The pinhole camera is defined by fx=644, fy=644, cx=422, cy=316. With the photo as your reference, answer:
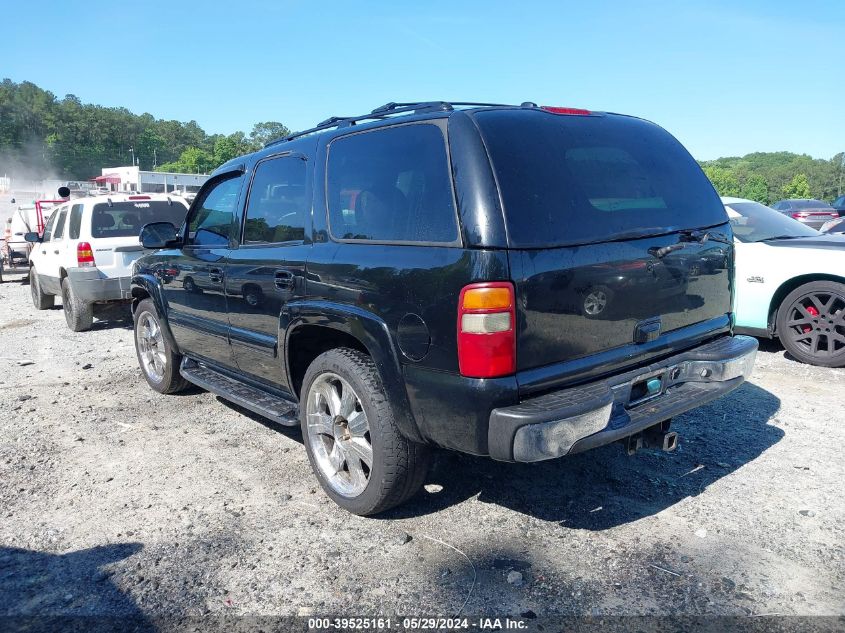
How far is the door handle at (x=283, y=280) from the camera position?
357cm

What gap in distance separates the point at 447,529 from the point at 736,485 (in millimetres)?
1688

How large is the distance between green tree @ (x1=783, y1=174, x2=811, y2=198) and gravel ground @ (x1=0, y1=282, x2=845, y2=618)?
9410 centimetres

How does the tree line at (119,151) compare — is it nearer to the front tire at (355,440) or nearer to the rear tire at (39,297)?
the rear tire at (39,297)

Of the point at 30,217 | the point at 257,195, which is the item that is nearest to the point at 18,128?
the point at 30,217

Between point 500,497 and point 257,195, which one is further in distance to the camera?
point 257,195

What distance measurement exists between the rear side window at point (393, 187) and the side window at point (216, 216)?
1.18 metres

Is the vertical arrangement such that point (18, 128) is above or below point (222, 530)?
above

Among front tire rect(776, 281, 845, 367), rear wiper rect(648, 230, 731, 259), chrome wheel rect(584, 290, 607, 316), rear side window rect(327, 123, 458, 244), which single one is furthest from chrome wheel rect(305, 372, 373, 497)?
front tire rect(776, 281, 845, 367)

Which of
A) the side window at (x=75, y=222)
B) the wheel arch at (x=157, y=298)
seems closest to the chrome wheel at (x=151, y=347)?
the wheel arch at (x=157, y=298)

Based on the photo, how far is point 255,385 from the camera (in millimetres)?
4340

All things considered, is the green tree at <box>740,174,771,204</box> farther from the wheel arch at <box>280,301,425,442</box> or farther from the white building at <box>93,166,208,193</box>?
the wheel arch at <box>280,301,425,442</box>

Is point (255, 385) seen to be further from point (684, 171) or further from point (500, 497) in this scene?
point (684, 171)

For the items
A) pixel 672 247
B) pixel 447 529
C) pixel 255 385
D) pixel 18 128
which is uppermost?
pixel 18 128

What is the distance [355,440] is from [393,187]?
131 cm
